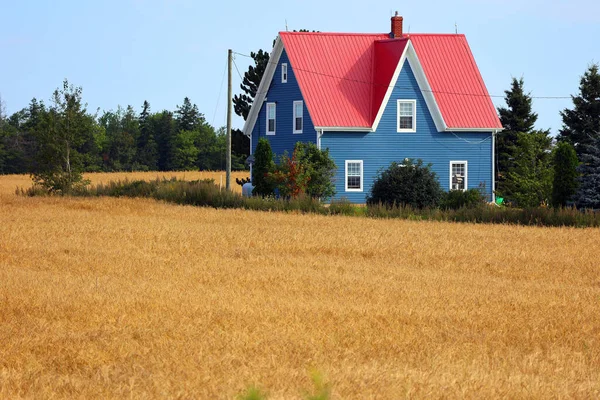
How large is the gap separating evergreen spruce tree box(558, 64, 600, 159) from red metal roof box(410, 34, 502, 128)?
11.0m

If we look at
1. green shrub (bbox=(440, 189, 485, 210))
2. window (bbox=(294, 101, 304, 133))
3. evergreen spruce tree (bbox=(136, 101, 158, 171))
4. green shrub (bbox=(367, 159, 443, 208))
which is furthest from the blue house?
evergreen spruce tree (bbox=(136, 101, 158, 171))

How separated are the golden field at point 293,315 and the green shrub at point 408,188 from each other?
577 inches

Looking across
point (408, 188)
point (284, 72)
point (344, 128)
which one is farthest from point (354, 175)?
point (408, 188)

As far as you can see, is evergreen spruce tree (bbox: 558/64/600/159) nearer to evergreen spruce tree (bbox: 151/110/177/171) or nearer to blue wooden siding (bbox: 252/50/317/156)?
blue wooden siding (bbox: 252/50/317/156)

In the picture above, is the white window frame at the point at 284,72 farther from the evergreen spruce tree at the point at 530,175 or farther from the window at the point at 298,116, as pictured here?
the evergreen spruce tree at the point at 530,175

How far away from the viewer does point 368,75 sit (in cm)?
4931

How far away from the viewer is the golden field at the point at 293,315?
870cm

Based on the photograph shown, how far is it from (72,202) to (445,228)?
49.9 feet

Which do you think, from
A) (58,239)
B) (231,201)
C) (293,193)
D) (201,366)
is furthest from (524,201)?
(201,366)

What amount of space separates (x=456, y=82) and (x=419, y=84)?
9.20 ft

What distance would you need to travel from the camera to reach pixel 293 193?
1695 inches

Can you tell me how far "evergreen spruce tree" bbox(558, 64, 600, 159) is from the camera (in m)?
58.8

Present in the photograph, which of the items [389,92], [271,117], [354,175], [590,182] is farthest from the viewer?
[271,117]

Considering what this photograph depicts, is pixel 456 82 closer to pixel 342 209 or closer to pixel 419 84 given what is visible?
pixel 419 84
